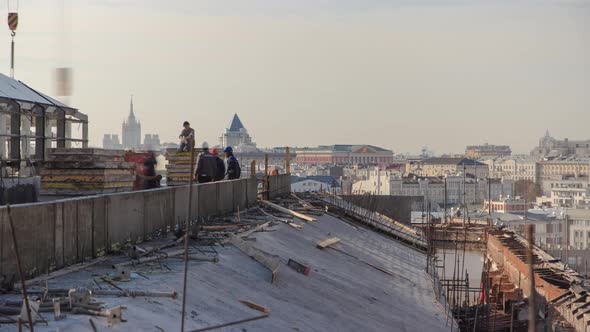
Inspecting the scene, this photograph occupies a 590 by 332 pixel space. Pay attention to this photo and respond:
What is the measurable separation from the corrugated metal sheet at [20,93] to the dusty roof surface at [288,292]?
20.8ft

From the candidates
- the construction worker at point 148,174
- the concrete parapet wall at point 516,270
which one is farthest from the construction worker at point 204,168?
the concrete parapet wall at point 516,270

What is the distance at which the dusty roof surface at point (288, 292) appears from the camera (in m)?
9.67

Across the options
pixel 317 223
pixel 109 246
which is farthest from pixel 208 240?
pixel 317 223

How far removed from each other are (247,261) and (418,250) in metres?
16.0

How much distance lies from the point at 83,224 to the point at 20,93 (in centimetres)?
1122

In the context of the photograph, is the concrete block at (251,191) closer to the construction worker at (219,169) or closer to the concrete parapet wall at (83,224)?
the construction worker at (219,169)

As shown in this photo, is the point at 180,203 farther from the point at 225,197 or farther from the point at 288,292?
the point at 225,197

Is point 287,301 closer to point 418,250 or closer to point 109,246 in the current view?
point 109,246

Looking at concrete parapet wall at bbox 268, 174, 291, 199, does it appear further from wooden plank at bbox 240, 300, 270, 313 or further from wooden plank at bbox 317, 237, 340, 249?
wooden plank at bbox 240, 300, 270, 313

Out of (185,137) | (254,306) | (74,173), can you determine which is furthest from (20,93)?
(254,306)

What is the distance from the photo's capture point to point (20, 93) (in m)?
22.8

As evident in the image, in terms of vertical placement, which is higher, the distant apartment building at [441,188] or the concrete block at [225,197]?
the concrete block at [225,197]

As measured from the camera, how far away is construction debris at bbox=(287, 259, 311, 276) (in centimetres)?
1570

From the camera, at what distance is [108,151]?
17328 mm
